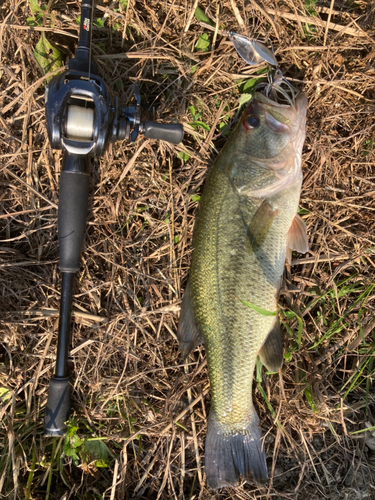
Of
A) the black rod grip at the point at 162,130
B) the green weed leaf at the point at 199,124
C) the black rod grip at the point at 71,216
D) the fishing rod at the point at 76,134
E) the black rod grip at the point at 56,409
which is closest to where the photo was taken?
the fishing rod at the point at 76,134

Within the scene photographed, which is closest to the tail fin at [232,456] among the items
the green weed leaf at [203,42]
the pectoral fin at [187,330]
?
the pectoral fin at [187,330]

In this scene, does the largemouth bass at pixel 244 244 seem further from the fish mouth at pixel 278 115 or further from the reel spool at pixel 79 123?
the reel spool at pixel 79 123

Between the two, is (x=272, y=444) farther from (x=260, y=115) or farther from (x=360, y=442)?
(x=260, y=115)

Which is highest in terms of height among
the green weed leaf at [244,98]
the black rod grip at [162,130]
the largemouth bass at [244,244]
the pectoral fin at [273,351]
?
the green weed leaf at [244,98]

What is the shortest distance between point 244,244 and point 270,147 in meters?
0.67

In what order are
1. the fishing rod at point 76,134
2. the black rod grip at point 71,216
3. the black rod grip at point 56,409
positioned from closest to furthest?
the fishing rod at point 76,134
the black rod grip at point 71,216
the black rod grip at point 56,409

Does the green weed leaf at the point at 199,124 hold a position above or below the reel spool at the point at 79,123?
below

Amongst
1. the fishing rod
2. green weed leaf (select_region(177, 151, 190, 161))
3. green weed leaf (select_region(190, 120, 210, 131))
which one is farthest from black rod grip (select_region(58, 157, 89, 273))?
green weed leaf (select_region(190, 120, 210, 131))

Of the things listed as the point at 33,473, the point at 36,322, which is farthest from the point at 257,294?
the point at 33,473

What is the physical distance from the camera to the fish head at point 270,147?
7.36 ft

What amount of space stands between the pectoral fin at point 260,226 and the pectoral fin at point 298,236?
9.8 inches

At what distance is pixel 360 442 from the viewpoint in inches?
104

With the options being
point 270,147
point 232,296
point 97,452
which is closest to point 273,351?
point 232,296

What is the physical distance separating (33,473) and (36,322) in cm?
111
